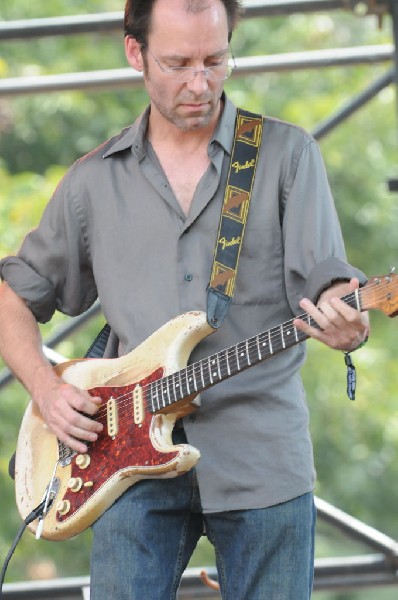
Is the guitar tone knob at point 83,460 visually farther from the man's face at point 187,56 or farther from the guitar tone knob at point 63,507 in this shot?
the man's face at point 187,56

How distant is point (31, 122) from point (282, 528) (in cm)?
663

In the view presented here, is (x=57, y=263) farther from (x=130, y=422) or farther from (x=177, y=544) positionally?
(x=177, y=544)

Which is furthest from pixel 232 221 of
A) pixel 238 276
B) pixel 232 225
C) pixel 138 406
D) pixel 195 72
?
pixel 138 406

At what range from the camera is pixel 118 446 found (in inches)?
123

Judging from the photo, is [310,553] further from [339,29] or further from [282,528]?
[339,29]

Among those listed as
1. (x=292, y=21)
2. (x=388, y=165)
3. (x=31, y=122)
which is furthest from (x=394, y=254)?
(x=31, y=122)

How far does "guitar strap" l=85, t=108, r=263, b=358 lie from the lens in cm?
311

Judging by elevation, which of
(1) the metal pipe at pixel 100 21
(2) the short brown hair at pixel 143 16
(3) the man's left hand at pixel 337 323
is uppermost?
(2) the short brown hair at pixel 143 16

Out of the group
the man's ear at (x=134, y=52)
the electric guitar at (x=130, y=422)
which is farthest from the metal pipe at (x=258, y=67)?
the electric guitar at (x=130, y=422)

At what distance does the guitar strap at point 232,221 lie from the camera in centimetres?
311

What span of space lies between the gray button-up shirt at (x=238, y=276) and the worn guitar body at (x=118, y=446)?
0.08 metres

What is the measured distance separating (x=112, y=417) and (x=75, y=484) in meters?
0.17

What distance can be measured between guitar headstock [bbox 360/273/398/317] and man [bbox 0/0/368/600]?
0.81 ft

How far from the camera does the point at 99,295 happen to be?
3.35 metres
